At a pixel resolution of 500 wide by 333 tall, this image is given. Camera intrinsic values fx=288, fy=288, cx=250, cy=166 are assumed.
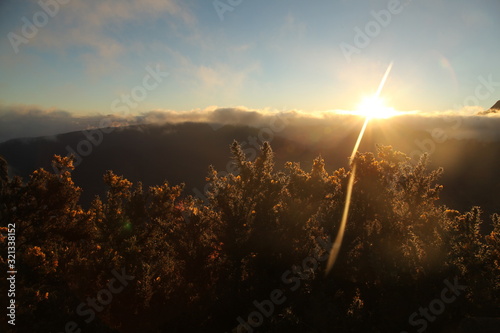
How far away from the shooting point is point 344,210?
23.0 metres

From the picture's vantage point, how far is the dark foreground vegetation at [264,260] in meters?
16.9

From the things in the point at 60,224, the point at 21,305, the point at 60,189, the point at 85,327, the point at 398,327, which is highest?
the point at 60,189

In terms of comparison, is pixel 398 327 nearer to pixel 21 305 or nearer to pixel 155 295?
pixel 155 295

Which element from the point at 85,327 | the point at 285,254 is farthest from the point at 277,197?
the point at 85,327

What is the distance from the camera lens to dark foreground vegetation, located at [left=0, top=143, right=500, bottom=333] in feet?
55.4

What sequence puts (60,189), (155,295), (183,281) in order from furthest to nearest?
1. (60,189)
2. (183,281)
3. (155,295)

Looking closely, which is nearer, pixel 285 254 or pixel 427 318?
pixel 427 318

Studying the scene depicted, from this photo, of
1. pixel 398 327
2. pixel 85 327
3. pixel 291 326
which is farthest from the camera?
pixel 398 327

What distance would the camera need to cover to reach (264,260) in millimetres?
19656

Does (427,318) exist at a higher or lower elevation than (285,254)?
lower

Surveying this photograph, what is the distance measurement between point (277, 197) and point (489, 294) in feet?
52.5

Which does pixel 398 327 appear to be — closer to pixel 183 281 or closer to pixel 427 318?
pixel 427 318

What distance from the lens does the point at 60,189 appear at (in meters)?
22.3

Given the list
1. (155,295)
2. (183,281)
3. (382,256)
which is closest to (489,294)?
(382,256)
